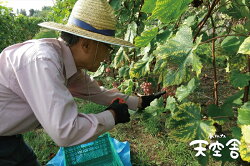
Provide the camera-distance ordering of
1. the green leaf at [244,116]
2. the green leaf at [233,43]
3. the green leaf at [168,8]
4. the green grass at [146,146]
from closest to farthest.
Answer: the green leaf at [168,8]
the green leaf at [244,116]
the green leaf at [233,43]
the green grass at [146,146]

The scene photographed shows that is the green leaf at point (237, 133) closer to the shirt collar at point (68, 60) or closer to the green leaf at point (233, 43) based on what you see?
the green leaf at point (233, 43)

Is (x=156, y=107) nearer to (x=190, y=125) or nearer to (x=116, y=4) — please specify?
(x=190, y=125)

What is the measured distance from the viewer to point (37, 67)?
1.17m

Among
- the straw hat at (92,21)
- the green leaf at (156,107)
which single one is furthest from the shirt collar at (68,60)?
the green leaf at (156,107)

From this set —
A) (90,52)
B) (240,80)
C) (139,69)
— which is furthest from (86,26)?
(240,80)

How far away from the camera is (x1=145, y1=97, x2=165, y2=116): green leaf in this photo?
201cm

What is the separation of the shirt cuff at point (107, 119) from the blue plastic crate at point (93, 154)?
1.02 meters

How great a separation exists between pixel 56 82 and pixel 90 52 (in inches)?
13.3

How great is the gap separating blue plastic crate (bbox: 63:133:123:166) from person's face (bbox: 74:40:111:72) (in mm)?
1188

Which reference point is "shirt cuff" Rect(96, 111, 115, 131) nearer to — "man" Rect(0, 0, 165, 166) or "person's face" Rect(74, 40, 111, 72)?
"man" Rect(0, 0, 165, 166)

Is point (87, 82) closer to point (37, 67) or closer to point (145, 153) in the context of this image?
point (37, 67)

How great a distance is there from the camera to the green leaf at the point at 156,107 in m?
2.01

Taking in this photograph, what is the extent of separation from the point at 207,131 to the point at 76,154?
4.80 feet

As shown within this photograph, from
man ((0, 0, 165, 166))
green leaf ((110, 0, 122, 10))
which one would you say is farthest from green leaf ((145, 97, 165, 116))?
green leaf ((110, 0, 122, 10))
